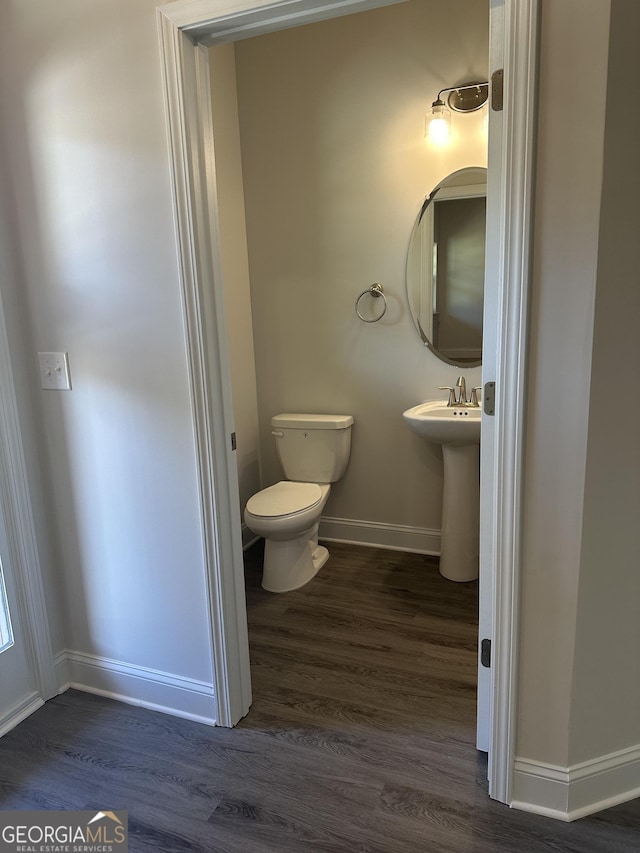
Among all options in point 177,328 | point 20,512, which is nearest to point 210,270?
point 177,328

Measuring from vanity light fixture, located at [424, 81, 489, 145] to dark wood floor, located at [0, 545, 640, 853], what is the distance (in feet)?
7.18

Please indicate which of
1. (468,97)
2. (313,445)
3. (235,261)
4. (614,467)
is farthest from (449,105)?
(614,467)

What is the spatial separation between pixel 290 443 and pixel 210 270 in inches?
59.2

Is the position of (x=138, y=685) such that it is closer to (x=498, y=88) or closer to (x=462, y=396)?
(x=462, y=396)

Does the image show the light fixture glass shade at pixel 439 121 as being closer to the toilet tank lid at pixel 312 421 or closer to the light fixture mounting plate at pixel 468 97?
the light fixture mounting plate at pixel 468 97

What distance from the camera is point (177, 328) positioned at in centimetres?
166

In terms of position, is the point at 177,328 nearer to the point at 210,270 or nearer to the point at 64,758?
the point at 210,270

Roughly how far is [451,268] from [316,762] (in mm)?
2148

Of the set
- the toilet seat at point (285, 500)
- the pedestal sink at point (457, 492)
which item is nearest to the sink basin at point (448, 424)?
the pedestal sink at point (457, 492)

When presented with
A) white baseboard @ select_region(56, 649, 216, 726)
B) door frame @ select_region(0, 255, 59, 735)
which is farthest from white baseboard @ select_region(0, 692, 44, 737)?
white baseboard @ select_region(56, 649, 216, 726)

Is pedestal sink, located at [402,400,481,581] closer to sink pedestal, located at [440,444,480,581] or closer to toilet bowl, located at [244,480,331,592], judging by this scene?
sink pedestal, located at [440,444,480,581]

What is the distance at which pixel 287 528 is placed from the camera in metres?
2.55

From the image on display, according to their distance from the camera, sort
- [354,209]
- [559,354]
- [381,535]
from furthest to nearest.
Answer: [381,535], [354,209], [559,354]

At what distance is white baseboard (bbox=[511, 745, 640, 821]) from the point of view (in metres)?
1.48
